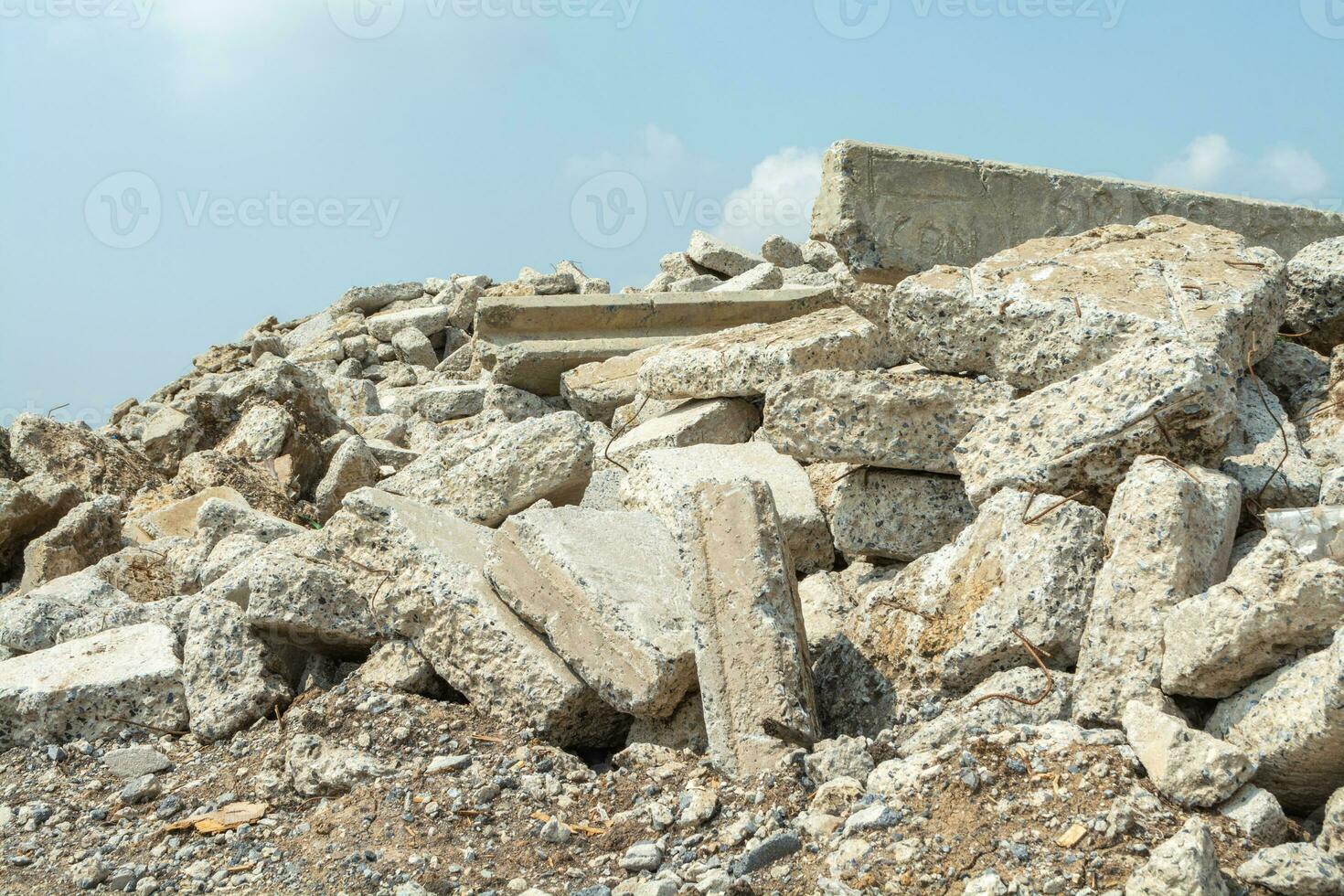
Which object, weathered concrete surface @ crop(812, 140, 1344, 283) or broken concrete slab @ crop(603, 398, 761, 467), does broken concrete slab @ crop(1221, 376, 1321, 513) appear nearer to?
weathered concrete surface @ crop(812, 140, 1344, 283)

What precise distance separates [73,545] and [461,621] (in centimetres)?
378

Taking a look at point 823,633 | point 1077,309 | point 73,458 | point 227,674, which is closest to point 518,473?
point 227,674

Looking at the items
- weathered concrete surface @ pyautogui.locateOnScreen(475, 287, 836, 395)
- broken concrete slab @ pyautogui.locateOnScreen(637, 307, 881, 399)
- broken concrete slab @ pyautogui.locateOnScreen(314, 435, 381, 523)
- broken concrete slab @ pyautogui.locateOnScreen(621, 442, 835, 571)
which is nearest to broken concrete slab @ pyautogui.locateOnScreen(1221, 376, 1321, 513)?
broken concrete slab @ pyautogui.locateOnScreen(621, 442, 835, 571)

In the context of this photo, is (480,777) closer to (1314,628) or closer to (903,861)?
(903,861)

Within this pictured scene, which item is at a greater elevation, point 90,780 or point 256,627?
point 256,627

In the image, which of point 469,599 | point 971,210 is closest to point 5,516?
point 469,599

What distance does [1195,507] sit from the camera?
11.3 feet

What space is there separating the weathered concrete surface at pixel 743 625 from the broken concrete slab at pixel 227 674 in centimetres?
184

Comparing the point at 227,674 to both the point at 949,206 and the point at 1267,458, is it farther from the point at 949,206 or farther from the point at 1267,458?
the point at 949,206

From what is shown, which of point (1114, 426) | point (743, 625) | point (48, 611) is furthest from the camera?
point (48, 611)

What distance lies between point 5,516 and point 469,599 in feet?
15.1

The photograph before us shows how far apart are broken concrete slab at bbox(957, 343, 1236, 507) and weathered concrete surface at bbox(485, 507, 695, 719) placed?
3.88 ft

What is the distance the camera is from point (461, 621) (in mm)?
4121

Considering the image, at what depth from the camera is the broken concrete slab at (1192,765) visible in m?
2.80
